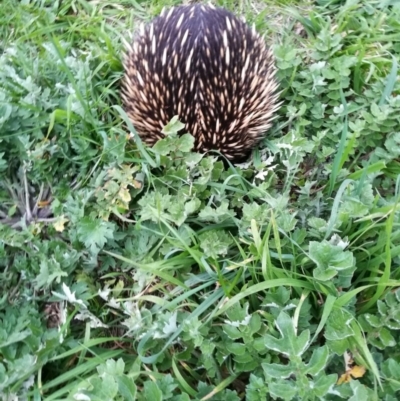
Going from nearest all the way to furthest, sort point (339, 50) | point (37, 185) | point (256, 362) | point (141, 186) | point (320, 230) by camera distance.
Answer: point (256, 362)
point (320, 230)
point (141, 186)
point (37, 185)
point (339, 50)

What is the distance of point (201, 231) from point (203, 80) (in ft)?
1.65

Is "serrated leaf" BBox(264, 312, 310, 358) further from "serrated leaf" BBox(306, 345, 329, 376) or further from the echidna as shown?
the echidna

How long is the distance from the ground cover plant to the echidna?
94mm

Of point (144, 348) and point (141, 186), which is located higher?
point (141, 186)

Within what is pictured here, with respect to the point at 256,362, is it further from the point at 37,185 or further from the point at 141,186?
the point at 37,185

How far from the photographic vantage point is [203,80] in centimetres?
167

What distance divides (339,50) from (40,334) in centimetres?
156

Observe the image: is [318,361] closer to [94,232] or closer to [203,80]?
[94,232]

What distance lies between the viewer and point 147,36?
1827 mm

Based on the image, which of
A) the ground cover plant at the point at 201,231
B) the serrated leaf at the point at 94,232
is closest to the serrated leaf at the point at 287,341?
the ground cover plant at the point at 201,231

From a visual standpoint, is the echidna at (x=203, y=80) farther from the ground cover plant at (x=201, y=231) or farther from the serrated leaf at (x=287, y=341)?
the serrated leaf at (x=287, y=341)

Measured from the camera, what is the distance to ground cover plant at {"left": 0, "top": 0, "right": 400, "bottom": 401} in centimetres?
136

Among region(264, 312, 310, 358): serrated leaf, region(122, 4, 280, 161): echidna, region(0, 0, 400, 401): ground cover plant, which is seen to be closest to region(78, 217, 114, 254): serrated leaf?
region(0, 0, 400, 401): ground cover plant

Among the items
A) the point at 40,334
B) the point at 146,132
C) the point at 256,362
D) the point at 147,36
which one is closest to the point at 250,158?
the point at 146,132
